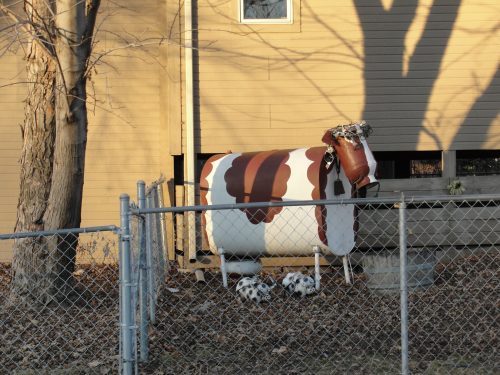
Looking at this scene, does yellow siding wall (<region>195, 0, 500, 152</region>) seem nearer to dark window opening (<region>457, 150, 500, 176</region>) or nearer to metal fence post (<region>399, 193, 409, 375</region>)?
dark window opening (<region>457, 150, 500, 176</region>)

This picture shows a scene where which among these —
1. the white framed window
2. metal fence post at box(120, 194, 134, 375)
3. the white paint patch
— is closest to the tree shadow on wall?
the white framed window

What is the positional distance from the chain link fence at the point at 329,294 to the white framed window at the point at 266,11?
300 cm

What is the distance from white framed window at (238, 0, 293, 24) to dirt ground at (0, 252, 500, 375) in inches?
157

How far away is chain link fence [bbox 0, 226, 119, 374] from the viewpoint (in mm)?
6955

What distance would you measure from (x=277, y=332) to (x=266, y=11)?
220 inches

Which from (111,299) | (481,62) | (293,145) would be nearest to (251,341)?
(111,299)

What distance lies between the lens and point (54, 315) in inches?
326

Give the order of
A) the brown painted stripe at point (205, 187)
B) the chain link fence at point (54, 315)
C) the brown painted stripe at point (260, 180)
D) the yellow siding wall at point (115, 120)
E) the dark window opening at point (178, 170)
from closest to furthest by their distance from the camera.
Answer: the chain link fence at point (54, 315), the brown painted stripe at point (260, 180), the brown painted stripe at point (205, 187), the yellow siding wall at point (115, 120), the dark window opening at point (178, 170)

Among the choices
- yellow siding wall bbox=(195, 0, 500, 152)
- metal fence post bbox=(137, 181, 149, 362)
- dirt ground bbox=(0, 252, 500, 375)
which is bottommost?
dirt ground bbox=(0, 252, 500, 375)

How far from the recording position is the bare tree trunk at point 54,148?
7949mm

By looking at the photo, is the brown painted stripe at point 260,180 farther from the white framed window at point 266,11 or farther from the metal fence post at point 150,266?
the metal fence post at point 150,266

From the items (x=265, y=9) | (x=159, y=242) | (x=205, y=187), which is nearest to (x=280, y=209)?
(x=205, y=187)

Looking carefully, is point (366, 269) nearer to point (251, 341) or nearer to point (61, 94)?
point (251, 341)

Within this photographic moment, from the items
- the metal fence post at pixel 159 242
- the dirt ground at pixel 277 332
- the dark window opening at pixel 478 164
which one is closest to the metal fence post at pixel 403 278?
the dirt ground at pixel 277 332
